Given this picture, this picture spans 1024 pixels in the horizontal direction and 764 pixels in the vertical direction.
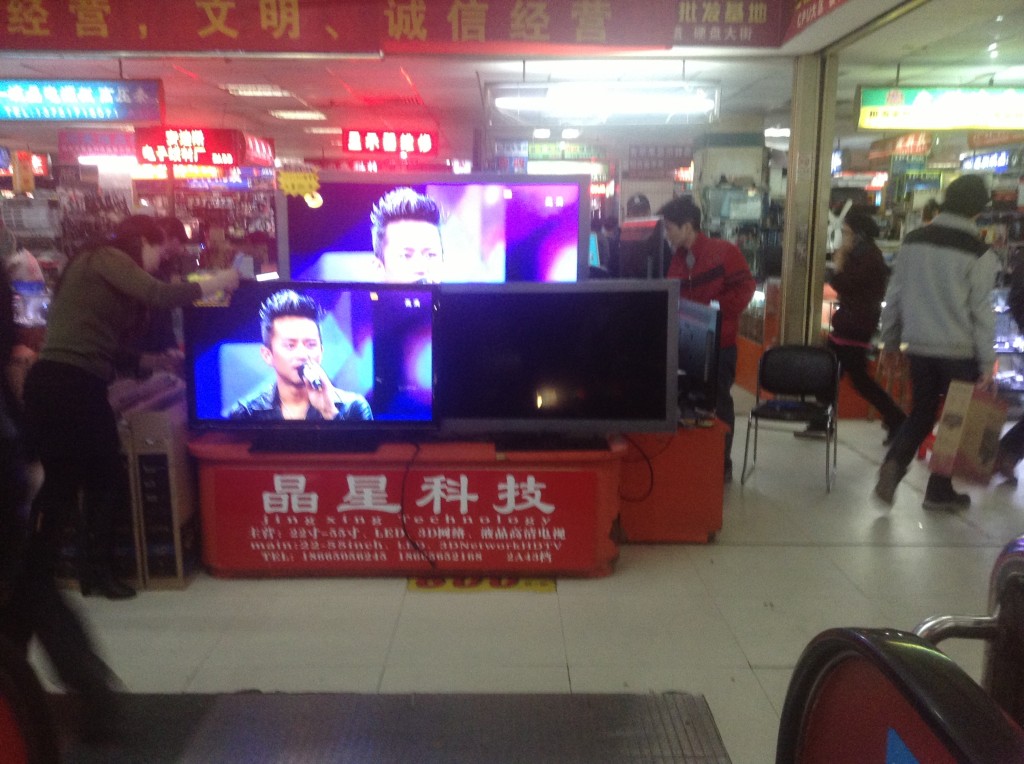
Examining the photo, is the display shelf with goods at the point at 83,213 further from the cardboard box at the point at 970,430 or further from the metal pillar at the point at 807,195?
the cardboard box at the point at 970,430

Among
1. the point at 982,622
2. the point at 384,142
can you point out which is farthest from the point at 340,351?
the point at 384,142

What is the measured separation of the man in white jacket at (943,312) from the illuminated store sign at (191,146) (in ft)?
26.9

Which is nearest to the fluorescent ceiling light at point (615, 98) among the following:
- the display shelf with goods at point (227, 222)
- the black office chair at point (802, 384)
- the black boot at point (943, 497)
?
the black office chair at point (802, 384)

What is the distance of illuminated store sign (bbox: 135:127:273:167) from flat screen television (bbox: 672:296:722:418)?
780cm

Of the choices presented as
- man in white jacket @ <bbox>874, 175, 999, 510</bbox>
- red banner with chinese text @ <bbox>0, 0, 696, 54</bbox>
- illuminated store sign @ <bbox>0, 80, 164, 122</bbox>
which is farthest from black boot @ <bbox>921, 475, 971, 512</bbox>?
illuminated store sign @ <bbox>0, 80, 164, 122</bbox>

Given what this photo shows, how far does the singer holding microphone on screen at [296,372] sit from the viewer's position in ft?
11.3

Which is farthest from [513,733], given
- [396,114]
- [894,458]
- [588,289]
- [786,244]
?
[396,114]

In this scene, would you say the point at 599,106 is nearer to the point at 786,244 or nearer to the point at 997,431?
the point at 786,244

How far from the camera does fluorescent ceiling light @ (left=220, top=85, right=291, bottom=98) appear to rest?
988 cm

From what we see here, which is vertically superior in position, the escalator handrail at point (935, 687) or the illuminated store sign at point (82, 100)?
the illuminated store sign at point (82, 100)

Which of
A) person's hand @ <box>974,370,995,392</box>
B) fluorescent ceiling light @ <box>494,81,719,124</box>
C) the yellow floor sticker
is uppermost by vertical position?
fluorescent ceiling light @ <box>494,81,719,124</box>

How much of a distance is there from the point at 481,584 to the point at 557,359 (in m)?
1.00

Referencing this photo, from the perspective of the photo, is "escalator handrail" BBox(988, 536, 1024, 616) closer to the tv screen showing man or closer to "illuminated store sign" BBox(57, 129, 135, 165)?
the tv screen showing man

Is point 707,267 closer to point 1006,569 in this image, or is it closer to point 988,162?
point 1006,569
